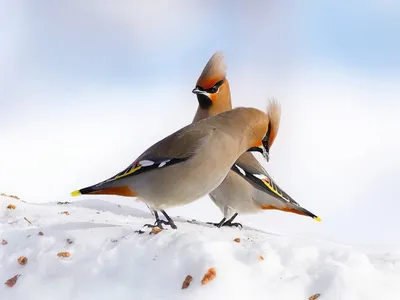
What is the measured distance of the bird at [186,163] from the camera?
15.0ft

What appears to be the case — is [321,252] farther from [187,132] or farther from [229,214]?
[229,214]

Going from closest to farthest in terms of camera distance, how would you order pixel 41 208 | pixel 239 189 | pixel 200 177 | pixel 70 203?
pixel 200 177 → pixel 239 189 → pixel 41 208 → pixel 70 203

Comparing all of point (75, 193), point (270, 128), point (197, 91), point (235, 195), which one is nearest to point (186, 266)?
point (75, 193)

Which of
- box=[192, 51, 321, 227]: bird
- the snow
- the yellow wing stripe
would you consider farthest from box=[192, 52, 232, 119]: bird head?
the snow

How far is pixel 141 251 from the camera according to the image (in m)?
4.30

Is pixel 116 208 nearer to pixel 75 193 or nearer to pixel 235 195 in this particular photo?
pixel 235 195

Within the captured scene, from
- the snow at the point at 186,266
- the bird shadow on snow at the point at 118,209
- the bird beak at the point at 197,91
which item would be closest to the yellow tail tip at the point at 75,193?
the snow at the point at 186,266

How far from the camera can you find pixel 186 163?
4.57 meters

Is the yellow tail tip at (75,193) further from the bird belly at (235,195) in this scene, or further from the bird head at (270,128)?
the bird belly at (235,195)

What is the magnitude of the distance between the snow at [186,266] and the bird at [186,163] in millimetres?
250

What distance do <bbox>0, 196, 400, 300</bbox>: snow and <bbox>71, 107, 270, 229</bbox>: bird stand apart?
250mm

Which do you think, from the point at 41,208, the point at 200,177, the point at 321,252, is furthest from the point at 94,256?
the point at 41,208

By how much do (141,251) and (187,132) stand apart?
0.90 metres

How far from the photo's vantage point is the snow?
395 cm
